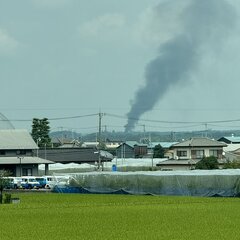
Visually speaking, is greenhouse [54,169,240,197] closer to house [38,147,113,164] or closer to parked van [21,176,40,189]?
parked van [21,176,40,189]

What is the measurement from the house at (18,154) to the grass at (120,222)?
34193mm

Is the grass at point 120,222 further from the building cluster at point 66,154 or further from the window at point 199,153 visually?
the window at point 199,153

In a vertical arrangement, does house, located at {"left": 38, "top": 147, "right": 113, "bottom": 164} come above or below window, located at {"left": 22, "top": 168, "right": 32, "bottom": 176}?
above

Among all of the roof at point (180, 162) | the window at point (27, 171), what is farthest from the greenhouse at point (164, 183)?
the roof at point (180, 162)

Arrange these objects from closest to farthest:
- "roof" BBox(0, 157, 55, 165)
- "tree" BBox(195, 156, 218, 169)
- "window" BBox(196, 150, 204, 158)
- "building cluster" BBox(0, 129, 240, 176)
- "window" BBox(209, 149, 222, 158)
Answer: "roof" BBox(0, 157, 55, 165) < "tree" BBox(195, 156, 218, 169) < "building cluster" BBox(0, 129, 240, 176) < "window" BBox(209, 149, 222, 158) < "window" BBox(196, 150, 204, 158)

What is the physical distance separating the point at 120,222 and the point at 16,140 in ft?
163

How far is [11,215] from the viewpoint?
96.6 ft

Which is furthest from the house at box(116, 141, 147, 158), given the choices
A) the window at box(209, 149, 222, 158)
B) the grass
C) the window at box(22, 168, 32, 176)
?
the grass

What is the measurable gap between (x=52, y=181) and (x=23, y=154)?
15.4 m

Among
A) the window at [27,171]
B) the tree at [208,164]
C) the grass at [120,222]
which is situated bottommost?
the grass at [120,222]

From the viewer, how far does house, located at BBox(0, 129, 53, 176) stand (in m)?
69.0

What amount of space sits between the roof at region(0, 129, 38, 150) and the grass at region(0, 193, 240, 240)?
122 feet

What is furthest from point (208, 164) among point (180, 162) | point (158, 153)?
point (158, 153)

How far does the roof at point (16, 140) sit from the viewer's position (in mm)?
71825
